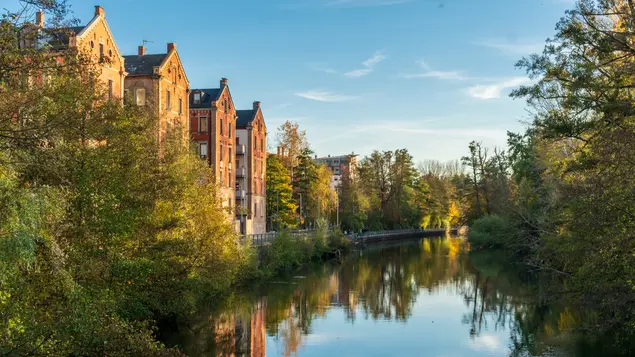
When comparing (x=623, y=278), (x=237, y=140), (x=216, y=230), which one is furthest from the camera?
(x=237, y=140)

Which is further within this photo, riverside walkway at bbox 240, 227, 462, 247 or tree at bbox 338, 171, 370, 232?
tree at bbox 338, 171, 370, 232

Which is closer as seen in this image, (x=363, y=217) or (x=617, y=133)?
(x=617, y=133)

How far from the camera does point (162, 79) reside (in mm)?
43719

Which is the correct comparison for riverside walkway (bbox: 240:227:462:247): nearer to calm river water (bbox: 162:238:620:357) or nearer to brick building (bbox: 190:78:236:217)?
brick building (bbox: 190:78:236:217)

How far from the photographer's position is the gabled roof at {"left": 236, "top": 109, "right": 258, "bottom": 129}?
63969 mm

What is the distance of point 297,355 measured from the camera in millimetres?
24891

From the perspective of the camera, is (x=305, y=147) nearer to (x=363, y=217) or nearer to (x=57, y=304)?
(x=363, y=217)

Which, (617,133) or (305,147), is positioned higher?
(305,147)

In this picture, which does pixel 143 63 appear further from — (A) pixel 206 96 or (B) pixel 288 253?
(B) pixel 288 253

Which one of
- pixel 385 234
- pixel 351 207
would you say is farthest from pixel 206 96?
pixel 385 234

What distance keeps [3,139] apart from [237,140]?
5241cm

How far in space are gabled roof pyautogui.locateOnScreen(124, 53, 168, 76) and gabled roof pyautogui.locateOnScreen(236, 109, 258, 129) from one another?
1872 centimetres

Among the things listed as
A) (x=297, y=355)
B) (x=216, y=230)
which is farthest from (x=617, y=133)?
(x=216, y=230)

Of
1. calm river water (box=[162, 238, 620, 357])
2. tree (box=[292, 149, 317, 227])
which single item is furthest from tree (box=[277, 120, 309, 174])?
calm river water (box=[162, 238, 620, 357])
